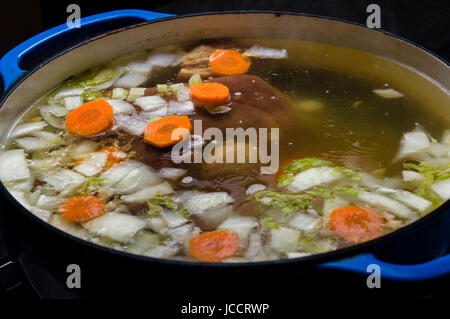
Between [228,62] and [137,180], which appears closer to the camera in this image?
[137,180]

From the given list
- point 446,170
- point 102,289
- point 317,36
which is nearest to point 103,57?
point 317,36

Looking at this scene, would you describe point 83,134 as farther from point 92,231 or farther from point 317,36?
point 317,36

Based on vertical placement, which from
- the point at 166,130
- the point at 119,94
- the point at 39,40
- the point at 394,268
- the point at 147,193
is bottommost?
the point at 394,268

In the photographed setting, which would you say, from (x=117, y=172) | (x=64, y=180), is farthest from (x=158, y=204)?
(x=64, y=180)

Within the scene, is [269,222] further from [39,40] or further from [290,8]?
[290,8]

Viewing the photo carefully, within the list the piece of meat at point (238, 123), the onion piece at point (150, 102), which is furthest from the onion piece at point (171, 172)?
the onion piece at point (150, 102)

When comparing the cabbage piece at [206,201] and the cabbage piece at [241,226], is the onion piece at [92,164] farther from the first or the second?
the cabbage piece at [241,226]
